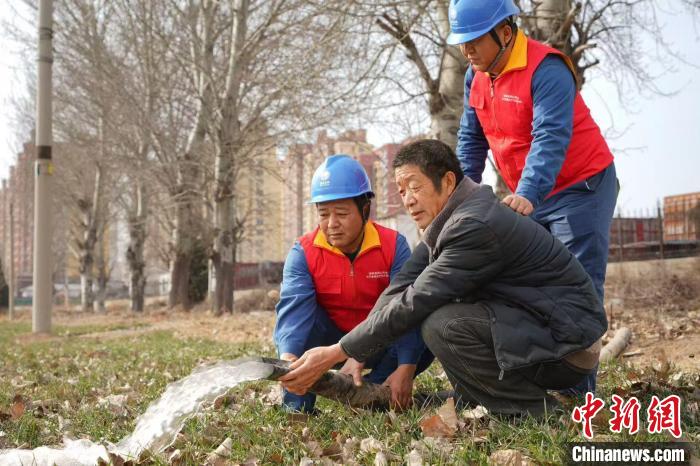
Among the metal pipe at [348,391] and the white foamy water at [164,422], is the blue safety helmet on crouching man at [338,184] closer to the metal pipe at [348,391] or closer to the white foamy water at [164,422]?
the metal pipe at [348,391]

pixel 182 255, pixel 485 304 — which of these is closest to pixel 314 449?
pixel 485 304

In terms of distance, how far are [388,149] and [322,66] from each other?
6944 mm

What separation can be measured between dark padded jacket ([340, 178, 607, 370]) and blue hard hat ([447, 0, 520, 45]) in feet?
3.02

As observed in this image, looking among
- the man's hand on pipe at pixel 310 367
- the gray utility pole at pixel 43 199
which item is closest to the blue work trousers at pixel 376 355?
the man's hand on pipe at pixel 310 367

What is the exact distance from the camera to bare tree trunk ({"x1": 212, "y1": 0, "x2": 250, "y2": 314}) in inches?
658

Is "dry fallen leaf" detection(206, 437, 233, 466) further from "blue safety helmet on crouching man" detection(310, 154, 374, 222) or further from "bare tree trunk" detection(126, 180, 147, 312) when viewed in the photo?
"bare tree trunk" detection(126, 180, 147, 312)

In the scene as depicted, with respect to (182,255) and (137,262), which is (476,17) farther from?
(137,262)

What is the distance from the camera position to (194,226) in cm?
2466

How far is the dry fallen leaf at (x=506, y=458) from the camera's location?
8.63 ft

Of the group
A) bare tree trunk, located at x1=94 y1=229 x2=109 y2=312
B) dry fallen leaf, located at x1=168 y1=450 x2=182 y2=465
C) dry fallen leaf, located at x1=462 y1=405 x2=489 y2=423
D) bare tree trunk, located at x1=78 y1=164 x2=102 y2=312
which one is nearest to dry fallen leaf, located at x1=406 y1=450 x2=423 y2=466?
dry fallen leaf, located at x1=462 y1=405 x2=489 y2=423

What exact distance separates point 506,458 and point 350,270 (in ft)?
6.07

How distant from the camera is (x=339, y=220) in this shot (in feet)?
13.8

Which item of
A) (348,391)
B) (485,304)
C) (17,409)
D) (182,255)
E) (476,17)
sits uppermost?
(476,17)

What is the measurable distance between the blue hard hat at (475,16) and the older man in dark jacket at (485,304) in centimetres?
72
